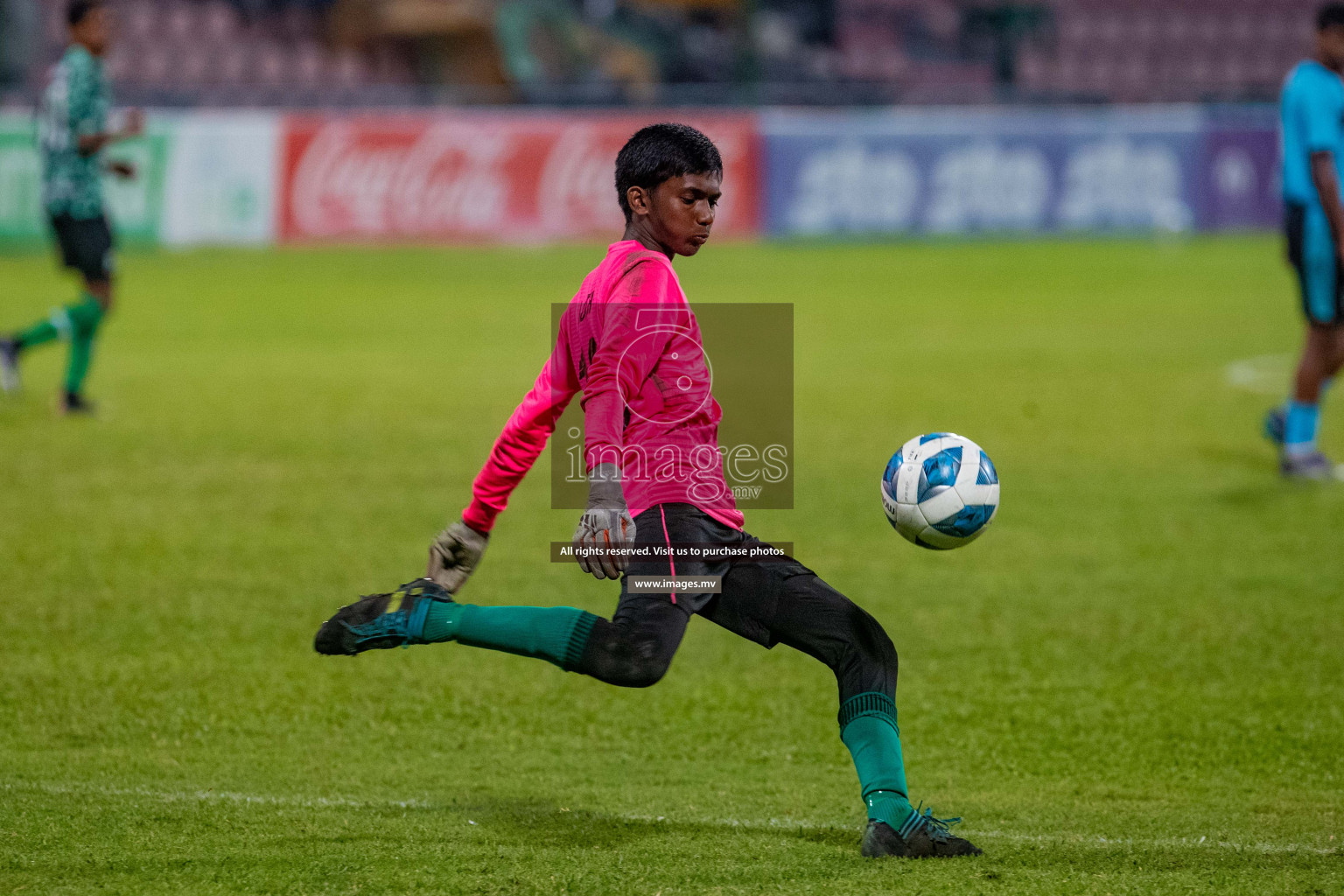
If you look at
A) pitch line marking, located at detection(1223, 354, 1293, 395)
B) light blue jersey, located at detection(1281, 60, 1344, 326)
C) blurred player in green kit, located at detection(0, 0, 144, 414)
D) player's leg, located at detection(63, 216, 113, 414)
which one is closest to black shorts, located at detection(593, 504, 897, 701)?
light blue jersey, located at detection(1281, 60, 1344, 326)

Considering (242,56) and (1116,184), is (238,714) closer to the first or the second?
(1116,184)

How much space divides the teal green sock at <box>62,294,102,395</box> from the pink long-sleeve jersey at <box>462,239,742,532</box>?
7267 mm

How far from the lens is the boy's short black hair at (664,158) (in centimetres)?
376

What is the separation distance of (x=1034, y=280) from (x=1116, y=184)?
21.5ft

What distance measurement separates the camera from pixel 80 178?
10422 mm

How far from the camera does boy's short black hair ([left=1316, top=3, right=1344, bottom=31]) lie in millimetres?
8352

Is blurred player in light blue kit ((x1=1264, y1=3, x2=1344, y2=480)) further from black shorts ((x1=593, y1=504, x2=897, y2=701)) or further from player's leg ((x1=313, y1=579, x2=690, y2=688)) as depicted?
player's leg ((x1=313, y1=579, x2=690, y2=688))

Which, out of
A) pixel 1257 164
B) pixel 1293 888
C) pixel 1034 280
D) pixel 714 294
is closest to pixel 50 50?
pixel 714 294

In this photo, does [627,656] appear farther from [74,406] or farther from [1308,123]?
[74,406]

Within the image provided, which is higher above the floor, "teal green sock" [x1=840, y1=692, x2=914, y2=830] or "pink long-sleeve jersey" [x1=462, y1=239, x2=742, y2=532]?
"pink long-sleeve jersey" [x1=462, y1=239, x2=742, y2=532]

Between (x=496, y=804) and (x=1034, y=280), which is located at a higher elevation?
(x=1034, y=280)

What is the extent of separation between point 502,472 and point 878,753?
116 cm

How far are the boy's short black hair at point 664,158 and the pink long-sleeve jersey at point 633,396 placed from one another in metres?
0.16

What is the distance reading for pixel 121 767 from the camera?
440cm
